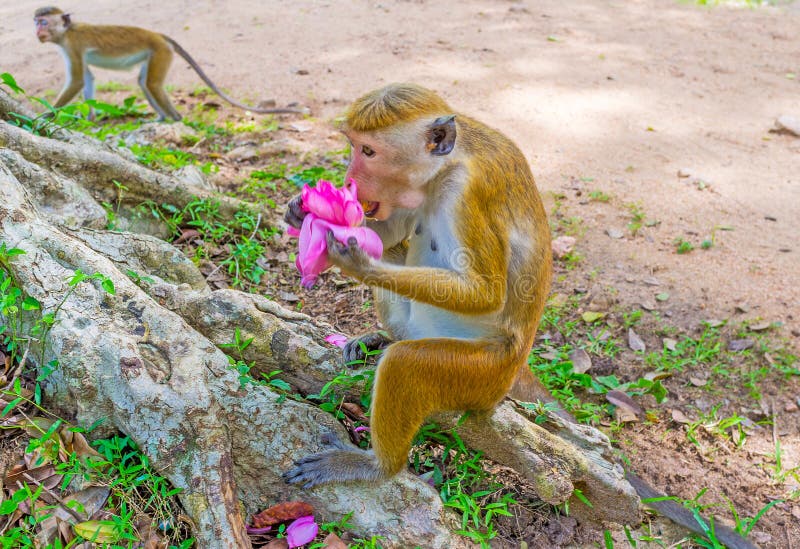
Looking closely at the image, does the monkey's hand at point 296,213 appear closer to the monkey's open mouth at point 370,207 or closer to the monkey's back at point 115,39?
the monkey's open mouth at point 370,207

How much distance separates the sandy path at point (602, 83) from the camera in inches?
214

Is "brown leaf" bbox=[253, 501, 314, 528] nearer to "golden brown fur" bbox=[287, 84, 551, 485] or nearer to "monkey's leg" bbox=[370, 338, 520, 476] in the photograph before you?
"golden brown fur" bbox=[287, 84, 551, 485]

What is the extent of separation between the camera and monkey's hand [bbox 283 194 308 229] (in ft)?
9.25

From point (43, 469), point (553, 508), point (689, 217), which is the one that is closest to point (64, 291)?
point (43, 469)

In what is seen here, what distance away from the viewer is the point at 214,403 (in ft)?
9.18

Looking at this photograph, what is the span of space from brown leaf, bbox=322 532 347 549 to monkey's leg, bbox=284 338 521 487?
0.25 meters

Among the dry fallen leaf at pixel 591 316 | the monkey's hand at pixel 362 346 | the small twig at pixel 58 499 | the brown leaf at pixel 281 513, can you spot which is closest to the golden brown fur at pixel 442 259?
the brown leaf at pixel 281 513

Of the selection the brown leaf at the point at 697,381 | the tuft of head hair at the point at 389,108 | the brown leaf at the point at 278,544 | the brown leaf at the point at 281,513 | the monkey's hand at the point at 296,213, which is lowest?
the brown leaf at the point at 697,381

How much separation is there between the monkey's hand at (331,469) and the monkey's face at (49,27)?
26.0 ft

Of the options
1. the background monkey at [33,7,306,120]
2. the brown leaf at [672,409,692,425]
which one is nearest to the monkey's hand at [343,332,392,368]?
the brown leaf at [672,409,692,425]

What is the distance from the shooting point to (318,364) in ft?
10.9

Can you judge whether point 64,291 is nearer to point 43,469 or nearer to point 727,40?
point 43,469

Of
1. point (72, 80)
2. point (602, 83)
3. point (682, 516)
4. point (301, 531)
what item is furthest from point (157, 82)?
point (682, 516)

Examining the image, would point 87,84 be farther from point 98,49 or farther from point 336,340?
point 336,340
